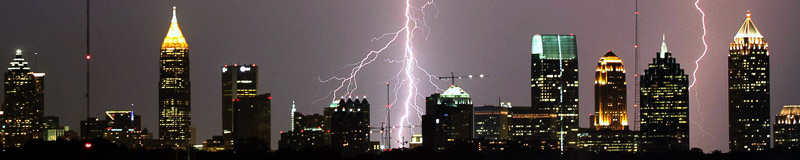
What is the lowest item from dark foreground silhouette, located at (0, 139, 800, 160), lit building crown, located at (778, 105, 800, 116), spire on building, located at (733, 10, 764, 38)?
dark foreground silhouette, located at (0, 139, 800, 160)

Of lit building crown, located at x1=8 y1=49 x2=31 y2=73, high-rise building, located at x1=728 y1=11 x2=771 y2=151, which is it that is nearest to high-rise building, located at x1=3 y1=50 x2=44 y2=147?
lit building crown, located at x1=8 y1=49 x2=31 y2=73

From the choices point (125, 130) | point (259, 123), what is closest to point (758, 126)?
point (259, 123)

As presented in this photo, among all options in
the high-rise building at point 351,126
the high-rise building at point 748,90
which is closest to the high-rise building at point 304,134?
the high-rise building at point 351,126

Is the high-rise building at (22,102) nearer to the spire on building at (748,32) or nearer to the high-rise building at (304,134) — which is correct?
the high-rise building at (304,134)

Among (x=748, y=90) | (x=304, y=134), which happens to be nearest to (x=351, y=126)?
(x=304, y=134)

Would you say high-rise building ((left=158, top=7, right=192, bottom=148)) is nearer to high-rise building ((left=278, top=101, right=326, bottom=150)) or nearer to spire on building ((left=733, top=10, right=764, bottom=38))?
high-rise building ((left=278, top=101, right=326, bottom=150))

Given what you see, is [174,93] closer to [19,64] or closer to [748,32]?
[19,64]
